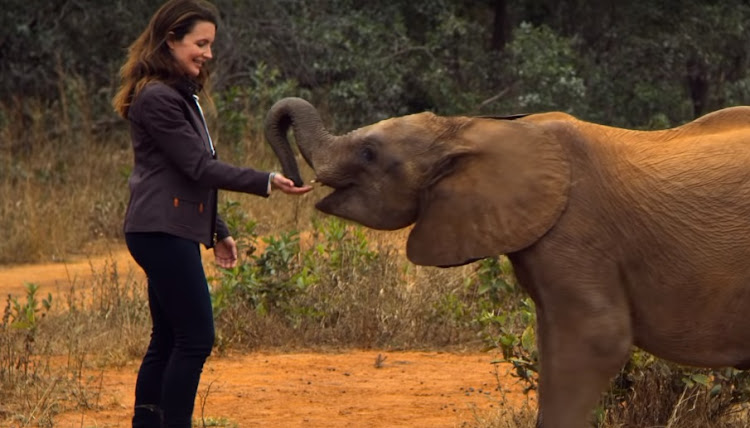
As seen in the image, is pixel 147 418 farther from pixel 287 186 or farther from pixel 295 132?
pixel 295 132

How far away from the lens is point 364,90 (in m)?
15.8

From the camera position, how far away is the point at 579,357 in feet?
16.2

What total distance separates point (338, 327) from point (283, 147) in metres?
4.12

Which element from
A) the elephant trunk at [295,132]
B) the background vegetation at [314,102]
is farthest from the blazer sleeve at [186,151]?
the background vegetation at [314,102]

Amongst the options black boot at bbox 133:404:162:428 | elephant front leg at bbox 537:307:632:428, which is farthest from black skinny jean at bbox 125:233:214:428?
elephant front leg at bbox 537:307:632:428

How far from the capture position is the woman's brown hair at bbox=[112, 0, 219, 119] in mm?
5457

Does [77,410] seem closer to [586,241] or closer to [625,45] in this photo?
[586,241]

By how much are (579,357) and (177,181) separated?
1607 mm

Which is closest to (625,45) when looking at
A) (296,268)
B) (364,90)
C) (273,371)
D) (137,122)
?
(364,90)

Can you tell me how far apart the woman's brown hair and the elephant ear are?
1.09 m

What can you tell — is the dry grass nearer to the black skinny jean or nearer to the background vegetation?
the background vegetation

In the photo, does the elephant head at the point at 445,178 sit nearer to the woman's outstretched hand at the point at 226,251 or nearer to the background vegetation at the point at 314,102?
the woman's outstretched hand at the point at 226,251

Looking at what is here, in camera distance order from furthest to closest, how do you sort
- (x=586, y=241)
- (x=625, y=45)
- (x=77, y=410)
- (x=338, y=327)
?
(x=625, y=45)
(x=338, y=327)
(x=77, y=410)
(x=586, y=241)

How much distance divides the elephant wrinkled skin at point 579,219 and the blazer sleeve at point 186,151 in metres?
0.26
